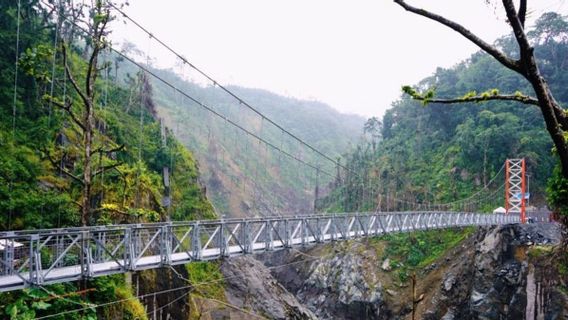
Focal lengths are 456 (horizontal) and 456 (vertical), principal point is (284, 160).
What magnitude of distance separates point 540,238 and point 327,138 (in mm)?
54674

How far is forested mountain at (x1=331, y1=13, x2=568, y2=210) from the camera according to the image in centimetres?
2705

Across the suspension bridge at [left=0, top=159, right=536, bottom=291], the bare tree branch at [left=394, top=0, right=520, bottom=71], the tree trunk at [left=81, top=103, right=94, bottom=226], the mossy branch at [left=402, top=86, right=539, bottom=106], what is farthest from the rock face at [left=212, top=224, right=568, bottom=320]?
the bare tree branch at [left=394, top=0, right=520, bottom=71]

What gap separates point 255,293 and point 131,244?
10.2 meters

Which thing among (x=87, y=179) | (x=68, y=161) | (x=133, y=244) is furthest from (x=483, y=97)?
(x=68, y=161)

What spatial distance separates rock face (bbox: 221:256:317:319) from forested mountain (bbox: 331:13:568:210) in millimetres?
8913

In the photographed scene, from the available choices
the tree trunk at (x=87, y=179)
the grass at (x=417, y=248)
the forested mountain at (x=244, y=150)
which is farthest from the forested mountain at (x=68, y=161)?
the forested mountain at (x=244, y=150)

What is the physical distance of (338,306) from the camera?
76.7 ft

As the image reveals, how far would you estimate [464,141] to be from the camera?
28500mm

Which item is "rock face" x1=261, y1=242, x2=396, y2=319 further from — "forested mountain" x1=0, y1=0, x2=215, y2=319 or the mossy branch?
the mossy branch

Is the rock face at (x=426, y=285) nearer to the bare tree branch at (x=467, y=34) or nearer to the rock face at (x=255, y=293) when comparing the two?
the rock face at (x=255, y=293)

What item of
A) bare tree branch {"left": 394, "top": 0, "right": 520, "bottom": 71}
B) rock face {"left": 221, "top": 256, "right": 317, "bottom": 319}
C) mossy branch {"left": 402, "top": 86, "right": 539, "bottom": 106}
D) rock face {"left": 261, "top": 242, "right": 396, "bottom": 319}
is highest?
bare tree branch {"left": 394, "top": 0, "right": 520, "bottom": 71}

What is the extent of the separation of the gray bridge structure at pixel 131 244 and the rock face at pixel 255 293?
3.21 metres

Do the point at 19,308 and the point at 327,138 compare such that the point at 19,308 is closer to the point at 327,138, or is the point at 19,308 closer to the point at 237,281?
the point at 237,281

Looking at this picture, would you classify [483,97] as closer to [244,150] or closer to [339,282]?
[339,282]
